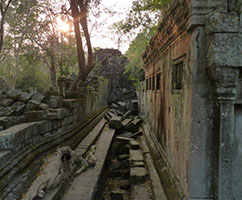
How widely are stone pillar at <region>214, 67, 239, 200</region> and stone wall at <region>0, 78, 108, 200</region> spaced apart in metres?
2.97

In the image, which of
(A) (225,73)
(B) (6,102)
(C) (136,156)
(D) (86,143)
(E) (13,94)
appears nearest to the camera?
(A) (225,73)

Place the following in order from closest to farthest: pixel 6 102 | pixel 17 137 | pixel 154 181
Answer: pixel 17 137 < pixel 154 181 < pixel 6 102

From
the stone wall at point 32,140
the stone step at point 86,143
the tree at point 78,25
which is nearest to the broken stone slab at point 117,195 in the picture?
the stone step at point 86,143

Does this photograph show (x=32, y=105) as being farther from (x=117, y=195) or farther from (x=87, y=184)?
(x=117, y=195)

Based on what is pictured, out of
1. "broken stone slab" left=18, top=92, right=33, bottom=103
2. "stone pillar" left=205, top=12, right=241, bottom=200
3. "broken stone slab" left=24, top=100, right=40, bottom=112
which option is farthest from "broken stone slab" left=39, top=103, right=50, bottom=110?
"stone pillar" left=205, top=12, right=241, bottom=200

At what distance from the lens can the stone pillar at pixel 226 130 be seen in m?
2.34

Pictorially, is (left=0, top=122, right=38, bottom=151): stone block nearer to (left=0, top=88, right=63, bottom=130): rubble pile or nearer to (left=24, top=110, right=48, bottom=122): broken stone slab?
(left=24, top=110, right=48, bottom=122): broken stone slab

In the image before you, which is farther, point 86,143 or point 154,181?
point 86,143

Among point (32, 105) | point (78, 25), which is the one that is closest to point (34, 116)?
point (32, 105)

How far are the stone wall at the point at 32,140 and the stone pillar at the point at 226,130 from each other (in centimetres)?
297

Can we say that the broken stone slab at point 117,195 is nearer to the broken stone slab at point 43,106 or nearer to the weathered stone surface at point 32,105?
the broken stone slab at point 43,106

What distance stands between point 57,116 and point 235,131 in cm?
388

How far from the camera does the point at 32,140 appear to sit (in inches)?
150

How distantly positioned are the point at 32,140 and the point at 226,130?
3.48m
